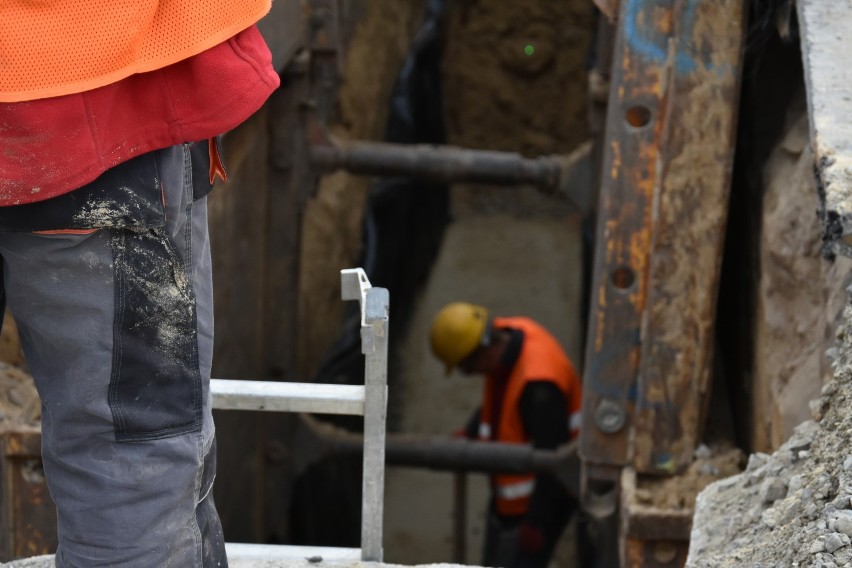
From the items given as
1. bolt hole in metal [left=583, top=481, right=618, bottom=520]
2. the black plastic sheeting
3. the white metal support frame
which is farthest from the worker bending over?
the black plastic sheeting

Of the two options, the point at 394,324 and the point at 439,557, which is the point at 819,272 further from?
the point at 394,324

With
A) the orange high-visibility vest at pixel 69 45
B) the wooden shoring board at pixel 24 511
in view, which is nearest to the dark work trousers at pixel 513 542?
the wooden shoring board at pixel 24 511

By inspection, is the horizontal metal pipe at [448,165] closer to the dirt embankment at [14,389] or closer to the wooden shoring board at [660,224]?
the wooden shoring board at [660,224]

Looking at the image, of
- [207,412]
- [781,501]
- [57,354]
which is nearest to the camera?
[57,354]

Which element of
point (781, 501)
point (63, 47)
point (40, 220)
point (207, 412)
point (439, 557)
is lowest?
point (439, 557)

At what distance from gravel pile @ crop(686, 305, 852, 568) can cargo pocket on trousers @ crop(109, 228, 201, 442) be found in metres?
1.02

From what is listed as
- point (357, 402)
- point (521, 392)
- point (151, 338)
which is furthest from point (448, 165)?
point (151, 338)

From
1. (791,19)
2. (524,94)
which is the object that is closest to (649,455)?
(791,19)

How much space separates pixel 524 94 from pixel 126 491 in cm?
868

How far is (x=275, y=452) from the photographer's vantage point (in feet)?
17.6

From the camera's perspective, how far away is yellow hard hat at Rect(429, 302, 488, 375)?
518 centimetres

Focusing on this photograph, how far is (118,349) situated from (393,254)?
5589 mm

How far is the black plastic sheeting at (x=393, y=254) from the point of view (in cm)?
561

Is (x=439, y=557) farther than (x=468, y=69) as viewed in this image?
No
